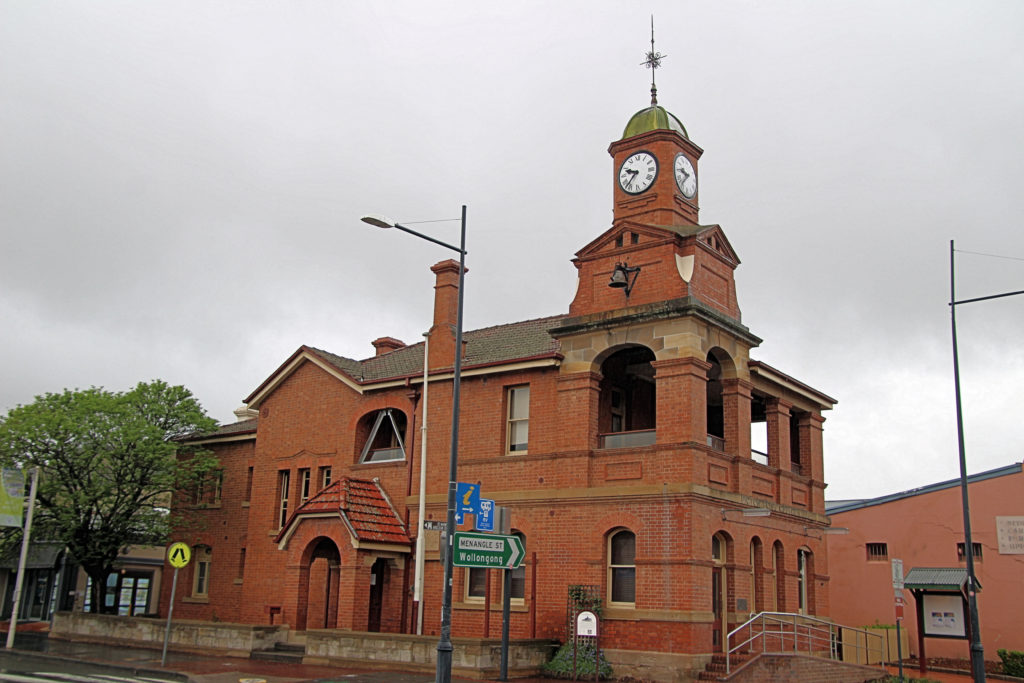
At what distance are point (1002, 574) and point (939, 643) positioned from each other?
126 inches

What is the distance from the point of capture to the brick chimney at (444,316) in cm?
2812

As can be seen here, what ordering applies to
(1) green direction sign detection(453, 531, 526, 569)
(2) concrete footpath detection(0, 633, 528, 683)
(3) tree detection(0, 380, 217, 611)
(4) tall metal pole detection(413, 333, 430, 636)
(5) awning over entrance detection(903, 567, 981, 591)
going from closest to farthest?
(1) green direction sign detection(453, 531, 526, 569)
(2) concrete footpath detection(0, 633, 528, 683)
(4) tall metal pole detection(413, 333, 430, 636)
(5) awning over entrance detection(903, 567, 981, 591)
(3) tree detection(0, 380, 217, 611)

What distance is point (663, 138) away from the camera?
85.1 feet

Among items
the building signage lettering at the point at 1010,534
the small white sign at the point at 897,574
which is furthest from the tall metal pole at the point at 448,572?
the building signage lettering at the point at 1010,534

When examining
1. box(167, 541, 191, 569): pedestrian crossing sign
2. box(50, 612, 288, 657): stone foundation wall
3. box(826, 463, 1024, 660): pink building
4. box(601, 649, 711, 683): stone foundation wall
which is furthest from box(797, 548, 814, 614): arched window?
box(167, 541, 191, 569): pedestrian crossing sign

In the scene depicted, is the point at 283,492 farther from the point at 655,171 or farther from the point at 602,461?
the point at 655,171

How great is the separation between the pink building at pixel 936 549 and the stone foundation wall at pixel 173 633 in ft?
69.9

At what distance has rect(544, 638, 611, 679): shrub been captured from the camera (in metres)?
21.5

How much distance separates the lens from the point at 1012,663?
27.7m

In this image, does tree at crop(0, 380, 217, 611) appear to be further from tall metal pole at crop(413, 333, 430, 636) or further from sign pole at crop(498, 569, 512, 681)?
sign pole at crop(498, 569, 512, 681)

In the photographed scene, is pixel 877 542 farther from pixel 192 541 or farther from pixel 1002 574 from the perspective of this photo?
pixel 192 541

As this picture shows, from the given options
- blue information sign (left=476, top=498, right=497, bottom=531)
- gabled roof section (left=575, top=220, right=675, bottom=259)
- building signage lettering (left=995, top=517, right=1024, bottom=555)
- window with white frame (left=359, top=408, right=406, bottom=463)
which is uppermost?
gabled roof section (left=575, top=220, right=675, bottom=259)

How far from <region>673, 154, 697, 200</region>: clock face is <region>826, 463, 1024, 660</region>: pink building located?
1559 cm

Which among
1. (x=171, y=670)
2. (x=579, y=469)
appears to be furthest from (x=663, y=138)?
(x=171, y=670)
